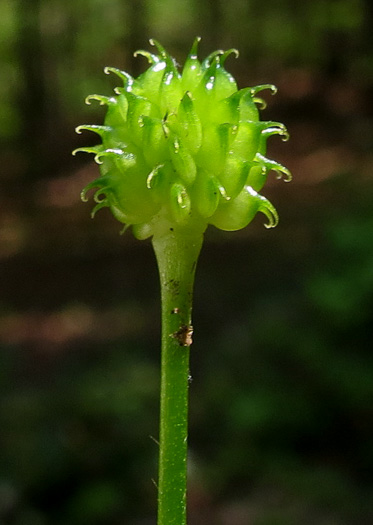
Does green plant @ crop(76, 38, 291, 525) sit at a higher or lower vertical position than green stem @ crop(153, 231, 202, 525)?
higher

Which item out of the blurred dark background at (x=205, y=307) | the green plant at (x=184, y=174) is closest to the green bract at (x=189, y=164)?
the green plant at (x=184, y=174)

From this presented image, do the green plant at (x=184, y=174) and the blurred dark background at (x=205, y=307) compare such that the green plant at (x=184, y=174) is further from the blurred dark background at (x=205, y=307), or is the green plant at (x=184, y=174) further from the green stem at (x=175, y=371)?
the blurred dark background at (x=205, y=307)

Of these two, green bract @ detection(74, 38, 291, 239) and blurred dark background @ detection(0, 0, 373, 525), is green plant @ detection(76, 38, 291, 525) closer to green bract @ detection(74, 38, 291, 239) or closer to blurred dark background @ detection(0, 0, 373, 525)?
green bract @ detection(74, 38, 291, 239)

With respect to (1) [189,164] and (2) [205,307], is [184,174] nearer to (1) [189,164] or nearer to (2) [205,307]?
(1) [189,164]

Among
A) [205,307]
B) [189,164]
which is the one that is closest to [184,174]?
[189,164]

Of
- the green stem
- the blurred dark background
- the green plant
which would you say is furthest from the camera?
the blurred dark background

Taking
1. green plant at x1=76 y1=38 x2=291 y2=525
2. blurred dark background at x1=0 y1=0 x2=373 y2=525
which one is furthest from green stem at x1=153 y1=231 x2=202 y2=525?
blurred dark background at x1=0 y1=0 x2=373 y2=525

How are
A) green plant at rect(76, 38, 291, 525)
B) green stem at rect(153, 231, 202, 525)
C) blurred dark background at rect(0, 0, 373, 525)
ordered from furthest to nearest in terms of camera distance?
blurred dark background at rect(0, 0, 373, 525) → green plant at rect(76, 38, 291, 525) → green stem at rect(153, 231, 202, 525)
